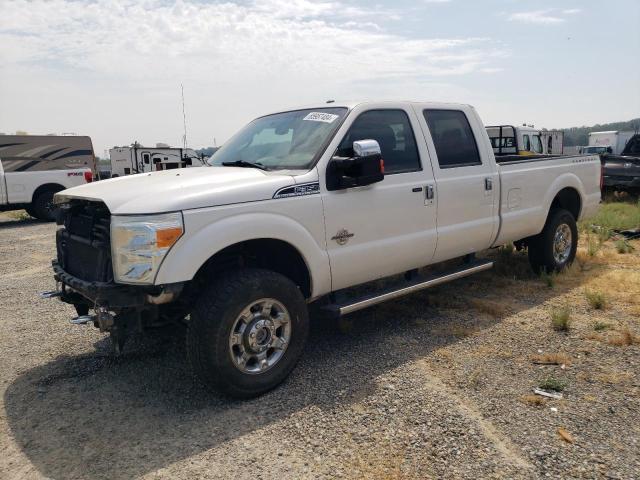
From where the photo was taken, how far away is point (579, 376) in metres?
3.82

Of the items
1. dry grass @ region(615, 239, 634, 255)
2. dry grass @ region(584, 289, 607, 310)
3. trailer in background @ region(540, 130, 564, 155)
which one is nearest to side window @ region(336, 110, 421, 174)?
dry grass @ region(584, 289, 607, 310)

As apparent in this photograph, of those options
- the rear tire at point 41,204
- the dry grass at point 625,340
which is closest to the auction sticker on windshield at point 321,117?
the dry grass at point 625,340

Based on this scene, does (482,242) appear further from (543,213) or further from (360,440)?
(360,440)

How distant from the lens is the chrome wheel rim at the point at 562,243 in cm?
650

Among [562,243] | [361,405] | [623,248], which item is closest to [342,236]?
[361,405]

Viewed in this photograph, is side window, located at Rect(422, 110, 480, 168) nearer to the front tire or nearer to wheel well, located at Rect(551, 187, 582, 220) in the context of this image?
wheel well, located at Rect(551, 187, 582, 220)

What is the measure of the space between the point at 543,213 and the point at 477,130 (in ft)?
4.84

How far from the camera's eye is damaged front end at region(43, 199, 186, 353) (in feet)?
10.4

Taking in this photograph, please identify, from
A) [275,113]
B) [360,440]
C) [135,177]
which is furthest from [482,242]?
[135,177]

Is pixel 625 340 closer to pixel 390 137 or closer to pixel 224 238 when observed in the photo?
pixel 390 137

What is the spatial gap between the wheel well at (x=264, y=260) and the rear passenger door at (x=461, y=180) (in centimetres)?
147

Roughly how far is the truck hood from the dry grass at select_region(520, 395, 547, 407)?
7.02 ft

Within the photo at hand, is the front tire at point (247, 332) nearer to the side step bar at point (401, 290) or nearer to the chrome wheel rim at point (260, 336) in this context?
the chrome wheel rim at point (260, 336)

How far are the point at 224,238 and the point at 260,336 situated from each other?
0.75 m
